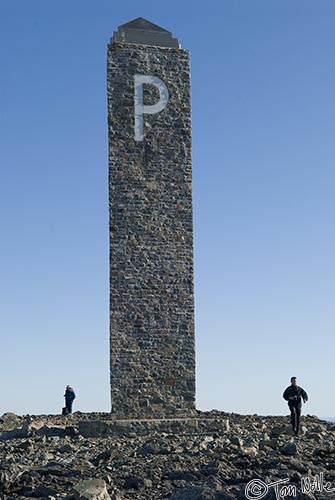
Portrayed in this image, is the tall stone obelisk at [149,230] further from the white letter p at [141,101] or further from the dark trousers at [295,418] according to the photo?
the dark trousers at [295,418]

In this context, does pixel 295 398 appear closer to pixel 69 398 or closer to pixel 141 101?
pixel 141 101

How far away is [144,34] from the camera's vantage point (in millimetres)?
15875

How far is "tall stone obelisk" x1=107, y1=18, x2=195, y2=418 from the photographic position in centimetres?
1505

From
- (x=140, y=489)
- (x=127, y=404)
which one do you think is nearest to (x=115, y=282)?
(x=127, y=404)

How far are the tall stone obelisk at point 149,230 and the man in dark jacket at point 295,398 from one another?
207 centimetres

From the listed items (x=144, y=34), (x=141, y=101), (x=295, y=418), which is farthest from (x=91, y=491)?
(x=144, y=34)

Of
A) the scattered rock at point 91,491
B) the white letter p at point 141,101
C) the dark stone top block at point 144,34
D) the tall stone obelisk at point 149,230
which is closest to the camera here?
the scattered rock at point 91,491

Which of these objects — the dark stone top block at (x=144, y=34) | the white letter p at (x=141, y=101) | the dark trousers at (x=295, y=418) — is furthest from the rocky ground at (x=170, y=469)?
the dark stone top block at (x=144, y=34)

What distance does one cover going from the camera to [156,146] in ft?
51.0

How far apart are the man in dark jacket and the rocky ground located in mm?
283

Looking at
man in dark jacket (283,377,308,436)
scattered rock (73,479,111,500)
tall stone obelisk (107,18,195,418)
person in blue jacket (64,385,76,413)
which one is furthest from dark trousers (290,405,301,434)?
person in blue jacket (64,385,76,413)

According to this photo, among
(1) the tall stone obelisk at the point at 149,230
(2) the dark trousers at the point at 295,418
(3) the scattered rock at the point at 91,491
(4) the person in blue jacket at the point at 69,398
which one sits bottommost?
(3) the scattered rock at the point at 91,491

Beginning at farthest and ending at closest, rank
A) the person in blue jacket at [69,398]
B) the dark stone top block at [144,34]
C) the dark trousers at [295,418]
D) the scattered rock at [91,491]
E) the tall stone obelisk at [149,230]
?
the person in blue jacket at [69,398], the dark stone top block at [144,34], the tall stone obelisk at [149,230], the dark trousers at [295,418], the scattered rock at [91,491]

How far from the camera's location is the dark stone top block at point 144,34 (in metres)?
15.8
